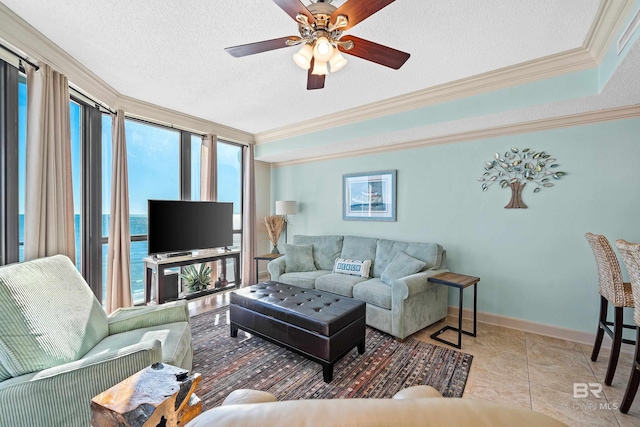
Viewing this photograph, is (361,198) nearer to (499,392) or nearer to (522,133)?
(522,133)

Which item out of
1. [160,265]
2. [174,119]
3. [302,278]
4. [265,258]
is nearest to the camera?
[160,265]

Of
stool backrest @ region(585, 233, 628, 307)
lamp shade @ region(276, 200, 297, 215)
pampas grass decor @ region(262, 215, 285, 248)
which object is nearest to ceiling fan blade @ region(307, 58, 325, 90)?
stool backrest @ region(585, 233, 628, 307)

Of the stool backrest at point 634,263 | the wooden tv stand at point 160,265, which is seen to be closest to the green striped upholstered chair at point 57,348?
the wooden tv stand at point 160,265

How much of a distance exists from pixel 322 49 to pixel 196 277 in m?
3.46

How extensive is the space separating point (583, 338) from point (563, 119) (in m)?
2.26

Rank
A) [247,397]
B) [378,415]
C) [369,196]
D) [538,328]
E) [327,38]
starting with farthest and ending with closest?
1. [369,196]
2. [538,328]
3. [327,38]
4. [247,397]
5. [378,415]

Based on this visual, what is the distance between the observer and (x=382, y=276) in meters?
3.45

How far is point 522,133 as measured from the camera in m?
3.11

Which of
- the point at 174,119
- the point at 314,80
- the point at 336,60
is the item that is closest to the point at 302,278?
the point at 314,80

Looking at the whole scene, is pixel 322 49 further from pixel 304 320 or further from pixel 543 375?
pixel 543 375

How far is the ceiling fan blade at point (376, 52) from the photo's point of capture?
68.9 inches

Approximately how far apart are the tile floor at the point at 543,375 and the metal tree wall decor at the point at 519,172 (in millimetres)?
1473

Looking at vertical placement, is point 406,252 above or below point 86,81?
below

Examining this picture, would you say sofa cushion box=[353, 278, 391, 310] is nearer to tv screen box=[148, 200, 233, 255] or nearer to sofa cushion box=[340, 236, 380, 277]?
sofa cushion box=[340, 236, 380, 277]
